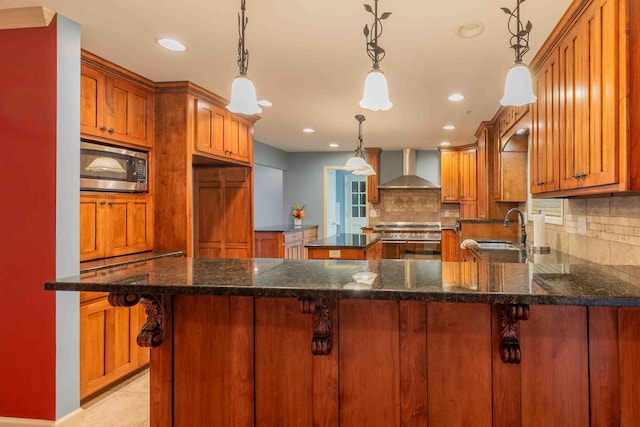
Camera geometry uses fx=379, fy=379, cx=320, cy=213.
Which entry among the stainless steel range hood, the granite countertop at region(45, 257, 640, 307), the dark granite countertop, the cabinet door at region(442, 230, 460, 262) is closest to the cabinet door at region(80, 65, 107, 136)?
the dark granite countertop

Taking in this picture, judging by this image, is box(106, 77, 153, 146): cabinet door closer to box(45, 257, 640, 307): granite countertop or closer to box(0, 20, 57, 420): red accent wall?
box(0, 20, 57, 420): red accent wall

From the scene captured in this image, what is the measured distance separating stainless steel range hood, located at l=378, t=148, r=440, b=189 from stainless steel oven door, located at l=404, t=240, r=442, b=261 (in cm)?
107

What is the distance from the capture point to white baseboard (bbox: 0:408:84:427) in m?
Answer: 2.19

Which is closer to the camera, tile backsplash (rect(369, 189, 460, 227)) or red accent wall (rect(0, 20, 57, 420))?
red accent wall (rect(0, 20, 57, 420))

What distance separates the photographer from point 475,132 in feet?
18.7

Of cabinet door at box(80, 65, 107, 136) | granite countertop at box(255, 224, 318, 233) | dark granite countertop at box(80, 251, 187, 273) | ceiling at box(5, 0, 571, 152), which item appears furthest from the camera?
granite countertop at box(255, 224, 318, 233)

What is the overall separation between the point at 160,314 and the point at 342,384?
826 millimetres

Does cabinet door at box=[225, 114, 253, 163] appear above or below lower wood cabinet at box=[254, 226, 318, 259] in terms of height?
above

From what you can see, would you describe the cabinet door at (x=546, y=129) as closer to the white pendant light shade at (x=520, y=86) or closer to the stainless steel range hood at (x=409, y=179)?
the white pendant light shade at (x=520, y=86)

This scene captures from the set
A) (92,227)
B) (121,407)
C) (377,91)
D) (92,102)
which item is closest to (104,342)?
(121,407)

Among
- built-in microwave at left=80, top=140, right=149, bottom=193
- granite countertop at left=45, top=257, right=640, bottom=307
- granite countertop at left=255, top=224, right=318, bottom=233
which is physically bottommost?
granite countertop at left=45, top=257, right=640, bottom=307

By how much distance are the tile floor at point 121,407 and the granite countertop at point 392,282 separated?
1.34m

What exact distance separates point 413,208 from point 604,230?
5140 mm

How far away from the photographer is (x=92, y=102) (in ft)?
8.98
